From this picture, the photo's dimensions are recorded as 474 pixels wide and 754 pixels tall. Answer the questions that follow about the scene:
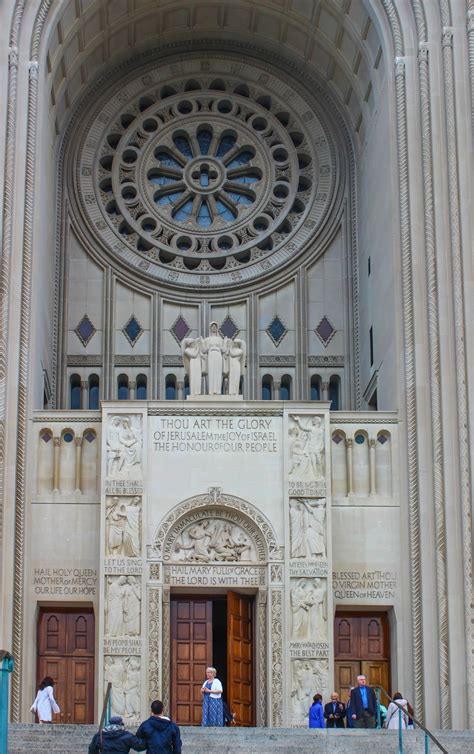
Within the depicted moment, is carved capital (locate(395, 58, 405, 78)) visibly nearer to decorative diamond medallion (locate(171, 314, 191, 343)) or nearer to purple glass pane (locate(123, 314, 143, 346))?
decorative diamond medallion (locate(171, 314, 191, 343))

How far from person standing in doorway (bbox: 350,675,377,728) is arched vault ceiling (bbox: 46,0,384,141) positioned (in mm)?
12983

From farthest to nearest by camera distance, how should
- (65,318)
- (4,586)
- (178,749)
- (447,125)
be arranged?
1. (65,318)
2. (447,125)
3. (4,586)
4. (178,749)

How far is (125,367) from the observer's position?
3494 centimetres

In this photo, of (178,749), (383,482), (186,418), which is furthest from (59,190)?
(178,749)

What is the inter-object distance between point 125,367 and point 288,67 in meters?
8.05

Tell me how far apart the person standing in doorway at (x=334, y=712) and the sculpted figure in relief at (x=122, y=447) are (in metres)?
5.81

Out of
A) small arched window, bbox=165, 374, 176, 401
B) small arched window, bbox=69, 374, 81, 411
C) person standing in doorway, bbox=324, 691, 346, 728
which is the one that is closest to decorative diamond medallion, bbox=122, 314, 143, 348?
small arched window, bbox=165, 374, 176, 401

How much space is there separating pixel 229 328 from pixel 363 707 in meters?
11.8

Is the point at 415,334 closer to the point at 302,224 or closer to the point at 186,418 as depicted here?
the point at 186,418

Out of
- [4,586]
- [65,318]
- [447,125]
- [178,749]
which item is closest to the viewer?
[178,749]

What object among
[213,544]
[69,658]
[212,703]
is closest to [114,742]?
[212,703]

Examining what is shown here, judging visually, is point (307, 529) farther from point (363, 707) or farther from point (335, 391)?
point (335, 391)

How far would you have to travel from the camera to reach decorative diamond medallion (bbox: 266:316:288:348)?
116ft

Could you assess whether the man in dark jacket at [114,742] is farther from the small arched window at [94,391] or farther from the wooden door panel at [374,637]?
the small arched window at [94,391]
